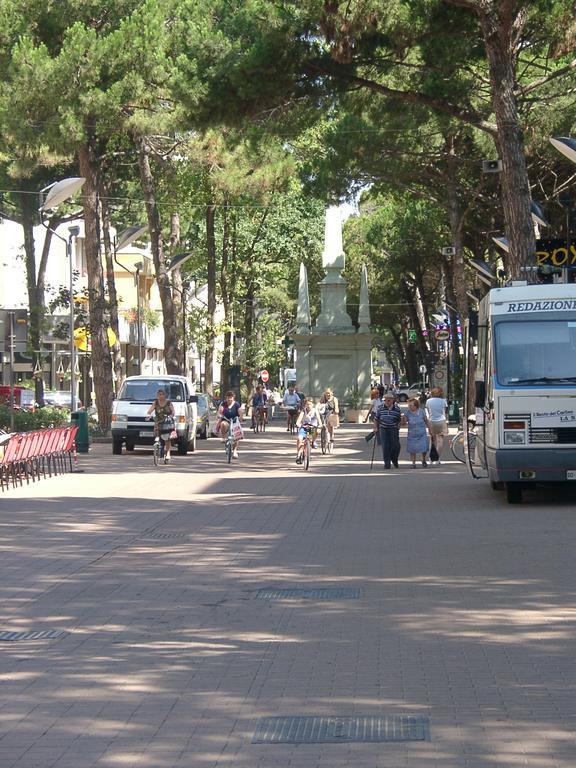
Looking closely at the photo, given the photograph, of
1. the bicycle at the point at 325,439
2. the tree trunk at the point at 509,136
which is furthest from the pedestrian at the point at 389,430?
the bicycle at the point at 325,439

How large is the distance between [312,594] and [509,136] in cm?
1615

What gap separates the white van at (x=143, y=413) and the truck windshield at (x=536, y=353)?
1663cm

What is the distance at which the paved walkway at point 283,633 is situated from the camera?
6.20 meters

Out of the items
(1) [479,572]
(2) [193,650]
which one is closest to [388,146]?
(1) [479,572]

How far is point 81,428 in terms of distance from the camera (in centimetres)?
3359

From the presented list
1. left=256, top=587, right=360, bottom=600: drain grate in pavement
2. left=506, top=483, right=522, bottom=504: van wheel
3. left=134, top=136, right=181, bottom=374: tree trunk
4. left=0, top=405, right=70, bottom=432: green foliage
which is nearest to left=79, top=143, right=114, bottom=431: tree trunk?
left=134, top=136, right=181, bottom=374: tree trunk

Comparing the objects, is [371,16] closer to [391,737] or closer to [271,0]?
[271,0]

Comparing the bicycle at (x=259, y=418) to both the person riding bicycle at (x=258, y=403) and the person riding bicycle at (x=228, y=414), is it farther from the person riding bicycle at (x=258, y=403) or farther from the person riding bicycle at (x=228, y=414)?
the person riding bicycle at (x=228, y=414)

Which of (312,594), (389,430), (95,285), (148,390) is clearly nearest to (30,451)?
(389,430)

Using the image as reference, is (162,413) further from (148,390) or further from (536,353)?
(536,353)

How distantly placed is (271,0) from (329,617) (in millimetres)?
19157

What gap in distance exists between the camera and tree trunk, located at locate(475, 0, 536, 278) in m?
24.5

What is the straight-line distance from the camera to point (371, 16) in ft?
79.0

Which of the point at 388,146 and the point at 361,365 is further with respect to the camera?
the point at 361,365
